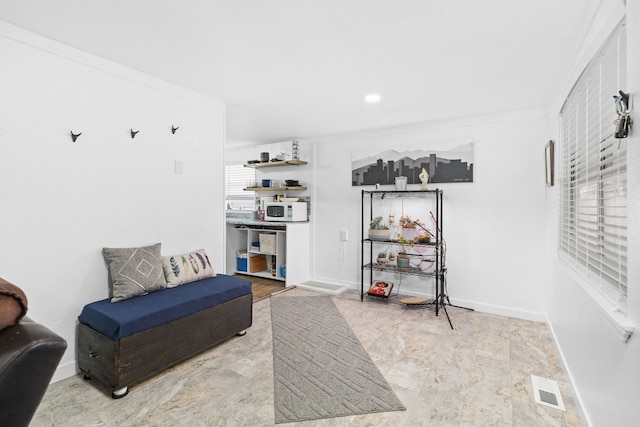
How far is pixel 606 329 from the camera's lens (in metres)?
1.53

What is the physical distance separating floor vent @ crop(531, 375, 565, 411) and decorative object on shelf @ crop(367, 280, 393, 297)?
184 cm

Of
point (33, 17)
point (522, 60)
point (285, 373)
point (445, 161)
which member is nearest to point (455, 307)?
point (445, 161)

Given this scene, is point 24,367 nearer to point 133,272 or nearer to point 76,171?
point 133,272

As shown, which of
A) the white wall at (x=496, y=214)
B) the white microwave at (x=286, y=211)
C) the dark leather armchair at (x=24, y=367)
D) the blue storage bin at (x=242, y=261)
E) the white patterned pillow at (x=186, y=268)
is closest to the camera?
the dark leather armchair at (x=24, y=367)

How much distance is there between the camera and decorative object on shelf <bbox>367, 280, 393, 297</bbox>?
4.02 m

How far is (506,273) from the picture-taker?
3.66 m

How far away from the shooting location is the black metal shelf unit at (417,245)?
12.2 ft

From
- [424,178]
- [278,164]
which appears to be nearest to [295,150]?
[278,164]

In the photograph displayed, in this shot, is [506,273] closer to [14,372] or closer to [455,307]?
[455,307]

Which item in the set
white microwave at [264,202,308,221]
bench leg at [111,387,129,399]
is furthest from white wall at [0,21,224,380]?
white microwave at [264,202,308,221]

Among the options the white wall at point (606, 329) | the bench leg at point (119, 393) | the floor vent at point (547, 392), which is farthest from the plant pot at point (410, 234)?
the bench leg at point (119, 393)

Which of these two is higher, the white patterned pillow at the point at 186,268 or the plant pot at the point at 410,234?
the plant pot at the point at 410,234

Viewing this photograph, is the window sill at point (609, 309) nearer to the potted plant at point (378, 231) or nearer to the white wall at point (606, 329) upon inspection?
the white wall at point (606, 329)

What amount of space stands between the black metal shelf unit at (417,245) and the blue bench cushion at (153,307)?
1.91 m
